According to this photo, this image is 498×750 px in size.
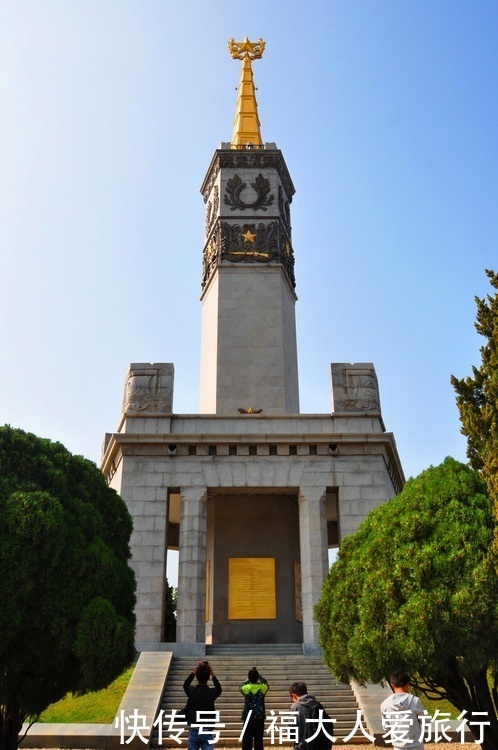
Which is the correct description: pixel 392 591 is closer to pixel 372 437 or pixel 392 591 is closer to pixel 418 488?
pixel 418 488

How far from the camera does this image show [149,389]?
1027 inches

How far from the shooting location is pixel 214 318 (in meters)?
31.1

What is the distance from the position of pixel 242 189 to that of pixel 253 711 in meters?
26.3

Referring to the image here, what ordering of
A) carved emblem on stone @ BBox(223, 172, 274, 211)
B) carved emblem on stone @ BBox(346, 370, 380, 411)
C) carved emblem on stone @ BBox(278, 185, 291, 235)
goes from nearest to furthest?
carved emblem on stone @ BBox(346, 370, 380, 411) → carved emblem on stone @ BBox(223, 172, 274, 211) → carved emblem on stone @ BBox(278, 185, 291, 235)

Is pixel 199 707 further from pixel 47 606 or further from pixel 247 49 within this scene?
pixel 247 49

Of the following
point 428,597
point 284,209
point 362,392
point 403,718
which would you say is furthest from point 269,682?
point 284,209

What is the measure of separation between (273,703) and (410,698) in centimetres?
1122

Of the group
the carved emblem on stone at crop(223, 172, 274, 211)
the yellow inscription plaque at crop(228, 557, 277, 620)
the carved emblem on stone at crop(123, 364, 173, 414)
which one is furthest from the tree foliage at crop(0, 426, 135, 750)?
the carved emblem on stone at crop(223, 172, 274, 211)

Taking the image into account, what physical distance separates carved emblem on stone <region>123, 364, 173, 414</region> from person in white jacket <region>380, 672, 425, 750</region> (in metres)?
18.3

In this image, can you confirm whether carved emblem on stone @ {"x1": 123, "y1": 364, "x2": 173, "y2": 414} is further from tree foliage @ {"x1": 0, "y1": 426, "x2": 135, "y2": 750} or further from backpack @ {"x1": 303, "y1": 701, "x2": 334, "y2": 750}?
backpack @ {"x1": 303, "y1": 701, "x2": 334, "y2": 750}

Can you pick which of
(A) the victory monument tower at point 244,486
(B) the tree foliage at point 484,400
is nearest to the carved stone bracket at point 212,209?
(A) the victory monument tower at point 244,486

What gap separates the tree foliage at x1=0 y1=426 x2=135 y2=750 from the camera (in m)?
12.0

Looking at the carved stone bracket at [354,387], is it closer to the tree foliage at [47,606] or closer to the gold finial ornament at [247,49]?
the tree foliage at [47,606]

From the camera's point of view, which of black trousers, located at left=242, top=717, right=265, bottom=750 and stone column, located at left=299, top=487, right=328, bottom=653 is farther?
stone column, located at left=299, top=487, right=328, bottom=653
